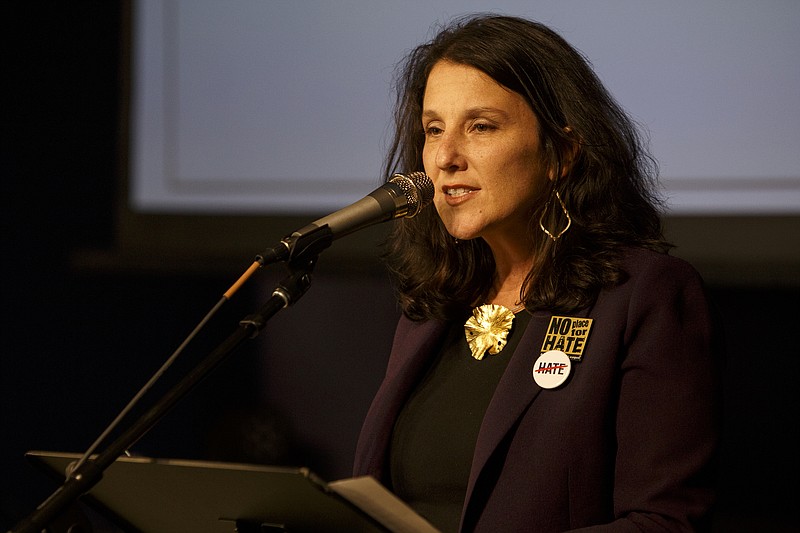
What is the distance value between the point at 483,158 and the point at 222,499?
2.70 ft

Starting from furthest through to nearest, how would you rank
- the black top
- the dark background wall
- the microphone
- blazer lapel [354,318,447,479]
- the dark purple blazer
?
1. the dark background wall
2. blazer lapel [354,318,447,479]
3. the black top
4. the dark purple blazer
5. the microphone

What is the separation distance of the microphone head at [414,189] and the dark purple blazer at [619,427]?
1.11 feet

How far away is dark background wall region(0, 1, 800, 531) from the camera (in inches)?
157

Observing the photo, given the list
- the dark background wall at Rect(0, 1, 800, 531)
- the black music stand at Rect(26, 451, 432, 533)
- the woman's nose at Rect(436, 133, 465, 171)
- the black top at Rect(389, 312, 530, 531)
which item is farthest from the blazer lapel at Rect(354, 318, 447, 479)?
the dark background wall at Rect(0, 1, 800, 531)

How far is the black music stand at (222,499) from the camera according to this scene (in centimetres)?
132

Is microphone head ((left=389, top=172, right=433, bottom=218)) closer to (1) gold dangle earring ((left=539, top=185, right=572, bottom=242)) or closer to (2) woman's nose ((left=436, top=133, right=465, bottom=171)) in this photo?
(2) woman's nose ((left=436, top=133, right=465, bottom=171))

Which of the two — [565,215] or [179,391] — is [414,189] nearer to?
[565,215]

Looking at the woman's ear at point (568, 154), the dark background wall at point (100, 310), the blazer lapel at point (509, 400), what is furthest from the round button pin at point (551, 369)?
the dark background wall at point (100, 310)

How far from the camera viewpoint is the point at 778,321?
3.31 meters

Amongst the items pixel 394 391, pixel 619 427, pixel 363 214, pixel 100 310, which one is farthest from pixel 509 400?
pixel 100 310

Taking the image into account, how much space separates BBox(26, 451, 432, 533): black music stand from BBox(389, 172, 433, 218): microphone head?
569 millimetres

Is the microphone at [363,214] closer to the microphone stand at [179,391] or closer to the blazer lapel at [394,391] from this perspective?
the microphone stand at [179,391]

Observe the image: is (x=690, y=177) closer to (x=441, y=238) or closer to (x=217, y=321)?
(x=441, y=238)

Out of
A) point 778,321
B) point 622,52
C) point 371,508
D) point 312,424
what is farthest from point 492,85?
point 312,424
